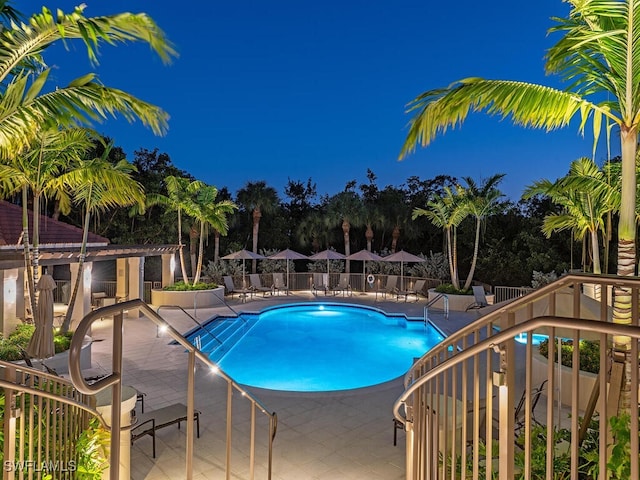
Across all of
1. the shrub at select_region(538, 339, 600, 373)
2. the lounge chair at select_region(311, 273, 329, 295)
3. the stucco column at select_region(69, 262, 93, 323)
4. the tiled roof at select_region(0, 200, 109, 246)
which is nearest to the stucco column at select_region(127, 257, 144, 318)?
the tiled roof at select_region(0, 200, 109, 246)

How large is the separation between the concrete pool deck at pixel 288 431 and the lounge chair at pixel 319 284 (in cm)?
1141

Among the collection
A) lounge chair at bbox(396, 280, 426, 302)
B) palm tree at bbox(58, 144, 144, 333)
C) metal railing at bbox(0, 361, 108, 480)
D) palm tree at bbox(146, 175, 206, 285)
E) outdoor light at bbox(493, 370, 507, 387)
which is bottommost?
lounge chair at bbox(396, 280, 426, 302)

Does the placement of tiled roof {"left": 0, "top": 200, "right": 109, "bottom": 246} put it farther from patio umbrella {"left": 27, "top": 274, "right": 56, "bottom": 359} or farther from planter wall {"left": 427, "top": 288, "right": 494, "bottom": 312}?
planter wall {"left": 427, "top": 288, "right": 494, "bottom": 312}

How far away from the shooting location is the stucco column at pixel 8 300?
9828 mm

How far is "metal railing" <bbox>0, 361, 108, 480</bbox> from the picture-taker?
2.59 metres

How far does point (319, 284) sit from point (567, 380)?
51.0ft

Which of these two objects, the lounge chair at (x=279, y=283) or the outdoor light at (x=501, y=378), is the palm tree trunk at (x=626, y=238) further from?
the lounge chair at (x=279, y=283)

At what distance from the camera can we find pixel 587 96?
4.77m

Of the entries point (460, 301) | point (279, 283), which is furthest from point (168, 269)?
point (460, 301)

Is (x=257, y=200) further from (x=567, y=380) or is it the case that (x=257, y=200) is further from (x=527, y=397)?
(x=527, y=397)

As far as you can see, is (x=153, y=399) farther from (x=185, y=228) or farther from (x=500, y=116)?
(x=185, y=228)

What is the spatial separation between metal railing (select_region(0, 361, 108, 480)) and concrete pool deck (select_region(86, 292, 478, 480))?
1.51 m

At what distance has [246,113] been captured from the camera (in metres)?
68.2

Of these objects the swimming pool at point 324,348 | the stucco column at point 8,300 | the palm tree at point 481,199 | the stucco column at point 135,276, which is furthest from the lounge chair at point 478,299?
the stucco column at point 8,300
